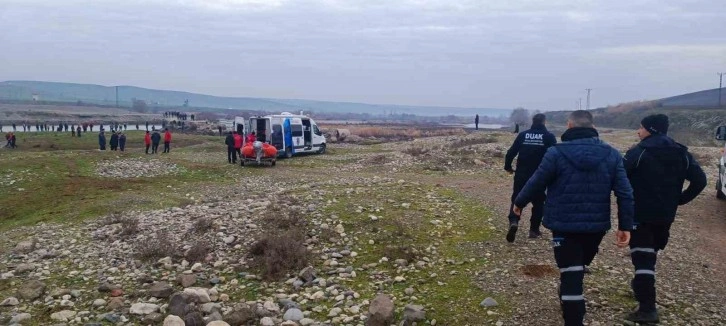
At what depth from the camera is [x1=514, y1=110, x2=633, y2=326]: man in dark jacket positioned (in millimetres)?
5480

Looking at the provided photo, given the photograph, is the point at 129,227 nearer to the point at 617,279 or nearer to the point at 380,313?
the point at 380,313

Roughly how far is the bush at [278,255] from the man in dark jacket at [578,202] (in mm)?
4502

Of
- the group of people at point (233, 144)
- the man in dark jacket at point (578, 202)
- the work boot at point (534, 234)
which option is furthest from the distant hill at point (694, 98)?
the man in dark jacket at point (578, 202)

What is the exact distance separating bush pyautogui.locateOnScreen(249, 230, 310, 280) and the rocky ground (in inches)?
1.0

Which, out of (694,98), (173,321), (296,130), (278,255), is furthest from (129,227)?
(694,98)

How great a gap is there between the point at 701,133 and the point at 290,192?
61.9 meters

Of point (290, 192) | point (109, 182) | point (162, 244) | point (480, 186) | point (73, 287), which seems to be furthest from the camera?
point (109, 182)

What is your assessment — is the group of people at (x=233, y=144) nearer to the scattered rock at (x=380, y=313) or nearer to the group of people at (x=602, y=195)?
the scattered rock at (x=380, y=313)

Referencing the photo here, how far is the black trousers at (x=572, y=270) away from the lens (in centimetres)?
551

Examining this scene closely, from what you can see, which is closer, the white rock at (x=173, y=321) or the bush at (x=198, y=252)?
the white rock at (x=173, y=321)

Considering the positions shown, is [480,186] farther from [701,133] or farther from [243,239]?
[701,133]

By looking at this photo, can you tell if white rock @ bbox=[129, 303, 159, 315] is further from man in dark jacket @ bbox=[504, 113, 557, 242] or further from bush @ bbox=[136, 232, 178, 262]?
man in dark jacket @ bbox=[504, 113, 557, 242]

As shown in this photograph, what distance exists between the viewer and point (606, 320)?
6367 millimetres

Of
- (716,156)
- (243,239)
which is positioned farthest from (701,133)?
(243,239)
